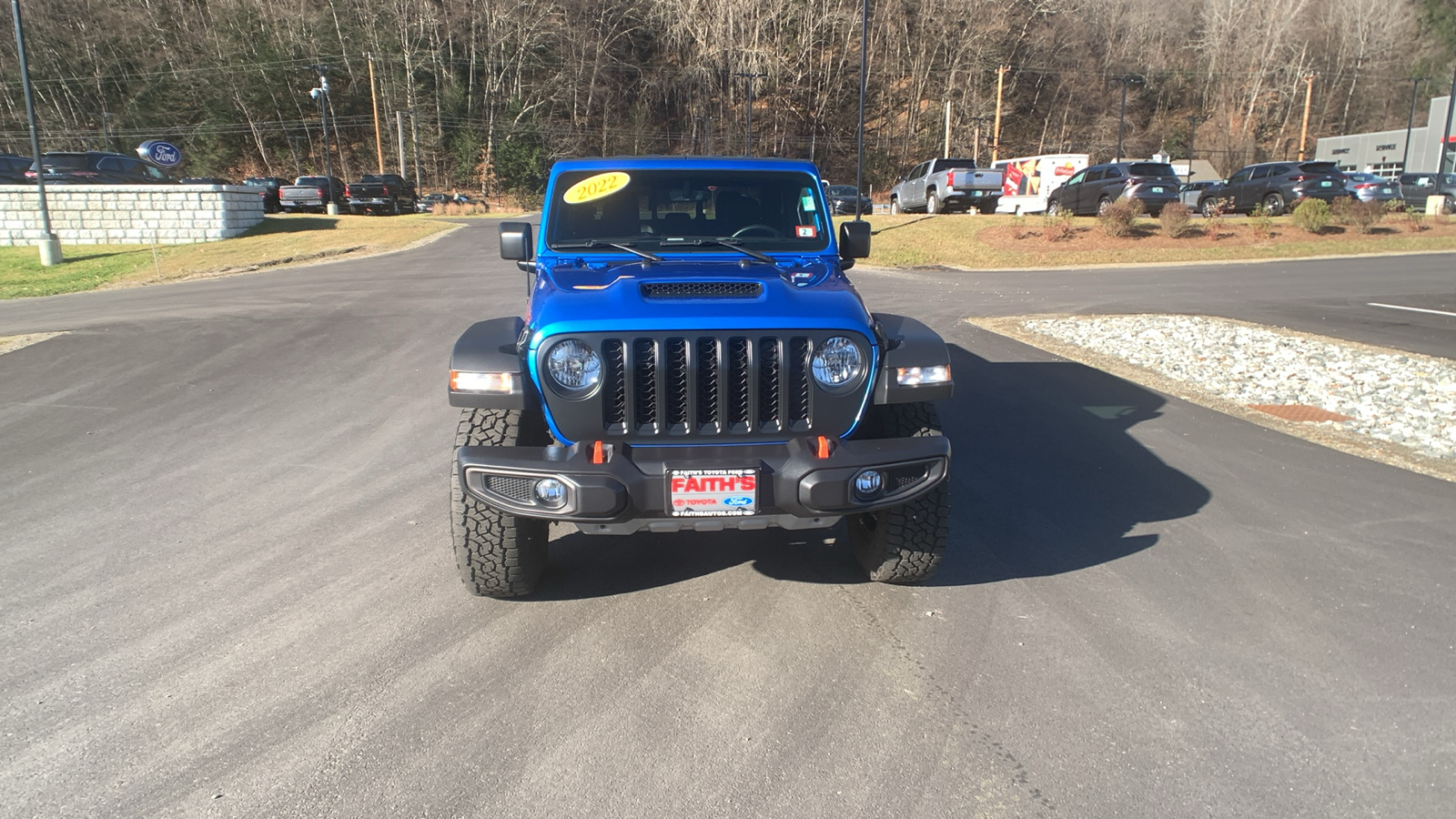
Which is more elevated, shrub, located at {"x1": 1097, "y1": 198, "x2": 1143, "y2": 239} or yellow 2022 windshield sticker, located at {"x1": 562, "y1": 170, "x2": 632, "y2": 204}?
yellow 2022 windshield sticker, located at {"x1": 562, "y1": 170, "x2": 632, "y2": 204}

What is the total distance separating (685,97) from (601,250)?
68.4 m

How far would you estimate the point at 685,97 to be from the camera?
6931 cm

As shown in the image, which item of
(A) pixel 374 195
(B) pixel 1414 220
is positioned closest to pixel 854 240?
(B) pixel 1414 220

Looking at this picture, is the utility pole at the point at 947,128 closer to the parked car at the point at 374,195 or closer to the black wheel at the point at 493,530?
the parked car at the point at 374,195

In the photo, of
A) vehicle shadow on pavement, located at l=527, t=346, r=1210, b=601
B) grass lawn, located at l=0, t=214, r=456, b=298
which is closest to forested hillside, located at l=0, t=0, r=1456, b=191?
grass lawn, located at l=0, t=214, r=456, b=298

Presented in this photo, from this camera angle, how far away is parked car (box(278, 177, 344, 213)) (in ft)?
117

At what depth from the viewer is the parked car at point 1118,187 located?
83.3 feet

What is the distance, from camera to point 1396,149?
6216cm

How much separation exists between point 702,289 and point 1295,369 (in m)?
7.80

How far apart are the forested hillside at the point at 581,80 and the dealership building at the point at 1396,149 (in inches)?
303

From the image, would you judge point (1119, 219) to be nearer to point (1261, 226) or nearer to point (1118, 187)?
point (1261, 226)

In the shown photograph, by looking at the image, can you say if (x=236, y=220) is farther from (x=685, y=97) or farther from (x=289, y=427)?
(x=685, y=97)

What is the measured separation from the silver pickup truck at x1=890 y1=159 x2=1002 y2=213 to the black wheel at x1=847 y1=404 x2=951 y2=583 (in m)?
26.6

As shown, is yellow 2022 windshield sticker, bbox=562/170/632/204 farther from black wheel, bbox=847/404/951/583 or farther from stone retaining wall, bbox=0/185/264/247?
stone retaining wall, bbox=0/185/264/247
